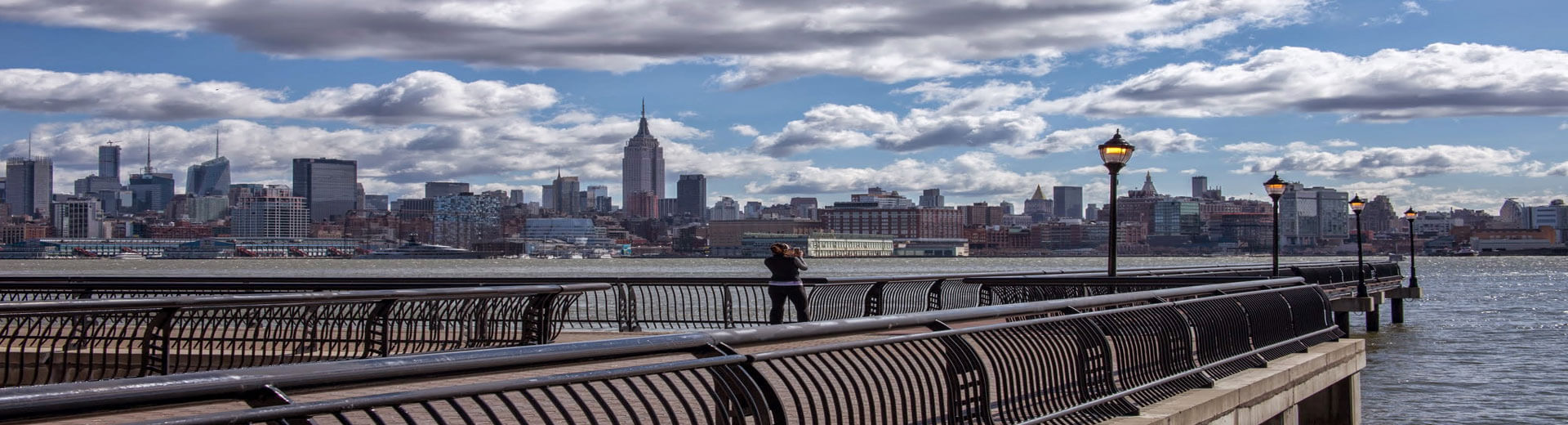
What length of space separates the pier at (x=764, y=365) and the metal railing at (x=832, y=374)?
13mm

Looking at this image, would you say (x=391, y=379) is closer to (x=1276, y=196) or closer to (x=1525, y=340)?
(x=1276, y=196)

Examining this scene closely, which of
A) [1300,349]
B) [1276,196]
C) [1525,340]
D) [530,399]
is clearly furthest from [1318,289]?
[1525,340]

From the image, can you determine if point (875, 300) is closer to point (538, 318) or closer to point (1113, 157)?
point (1113, 157)

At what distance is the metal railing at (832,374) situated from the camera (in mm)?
4652

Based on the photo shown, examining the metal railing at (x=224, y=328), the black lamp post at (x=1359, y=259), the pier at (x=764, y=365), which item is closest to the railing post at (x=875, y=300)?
the pier at (x=764, y=365)

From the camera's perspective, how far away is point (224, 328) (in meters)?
14.3

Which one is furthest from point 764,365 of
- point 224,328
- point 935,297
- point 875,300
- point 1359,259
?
point 1359,259

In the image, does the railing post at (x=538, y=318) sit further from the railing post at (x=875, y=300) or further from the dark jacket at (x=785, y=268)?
the railing post at (x=875, y=300)

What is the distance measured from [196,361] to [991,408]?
28.6 ft

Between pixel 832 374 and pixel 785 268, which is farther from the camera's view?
pixel 785 268

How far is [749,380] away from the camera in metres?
6.64

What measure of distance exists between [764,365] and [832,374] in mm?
3910

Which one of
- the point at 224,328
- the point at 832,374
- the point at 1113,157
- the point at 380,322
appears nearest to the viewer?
the point at 832,374

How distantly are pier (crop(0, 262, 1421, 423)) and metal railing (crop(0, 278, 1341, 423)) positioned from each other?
13mm
